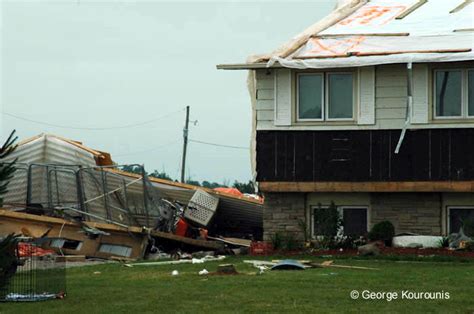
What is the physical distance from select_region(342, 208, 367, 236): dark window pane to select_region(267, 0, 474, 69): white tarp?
3590mm

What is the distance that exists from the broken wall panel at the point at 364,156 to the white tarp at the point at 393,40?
182 centimetres

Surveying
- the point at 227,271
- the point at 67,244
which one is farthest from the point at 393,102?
the point at 227,271

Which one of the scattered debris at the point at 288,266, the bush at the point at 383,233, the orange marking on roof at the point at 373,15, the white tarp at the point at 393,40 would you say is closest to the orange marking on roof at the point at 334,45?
the white tarp at the point at 393,40

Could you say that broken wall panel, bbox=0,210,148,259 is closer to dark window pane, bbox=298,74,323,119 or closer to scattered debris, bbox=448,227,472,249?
dark window pane, bbox=298,74,323,119

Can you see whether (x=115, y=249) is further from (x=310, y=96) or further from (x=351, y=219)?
(x=310, y=96)

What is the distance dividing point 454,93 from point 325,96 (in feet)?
9.57

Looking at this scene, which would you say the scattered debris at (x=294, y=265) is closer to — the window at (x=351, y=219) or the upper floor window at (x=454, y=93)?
the window at (x=351, y=219)

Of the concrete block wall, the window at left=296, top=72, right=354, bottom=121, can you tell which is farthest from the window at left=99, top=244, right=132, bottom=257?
the window at left=296, top=72, right=354, bottom=121

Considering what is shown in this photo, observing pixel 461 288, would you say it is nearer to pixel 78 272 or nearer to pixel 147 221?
pixel 78 272

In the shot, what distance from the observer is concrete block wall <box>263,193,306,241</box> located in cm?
2673

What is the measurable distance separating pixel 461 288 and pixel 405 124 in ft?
31.4

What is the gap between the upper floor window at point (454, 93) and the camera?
25.8 m

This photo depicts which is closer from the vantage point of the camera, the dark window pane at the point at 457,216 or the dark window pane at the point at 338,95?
the dark window pane at the point at 457,216

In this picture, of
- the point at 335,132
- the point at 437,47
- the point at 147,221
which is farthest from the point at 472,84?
the point at 147,221
